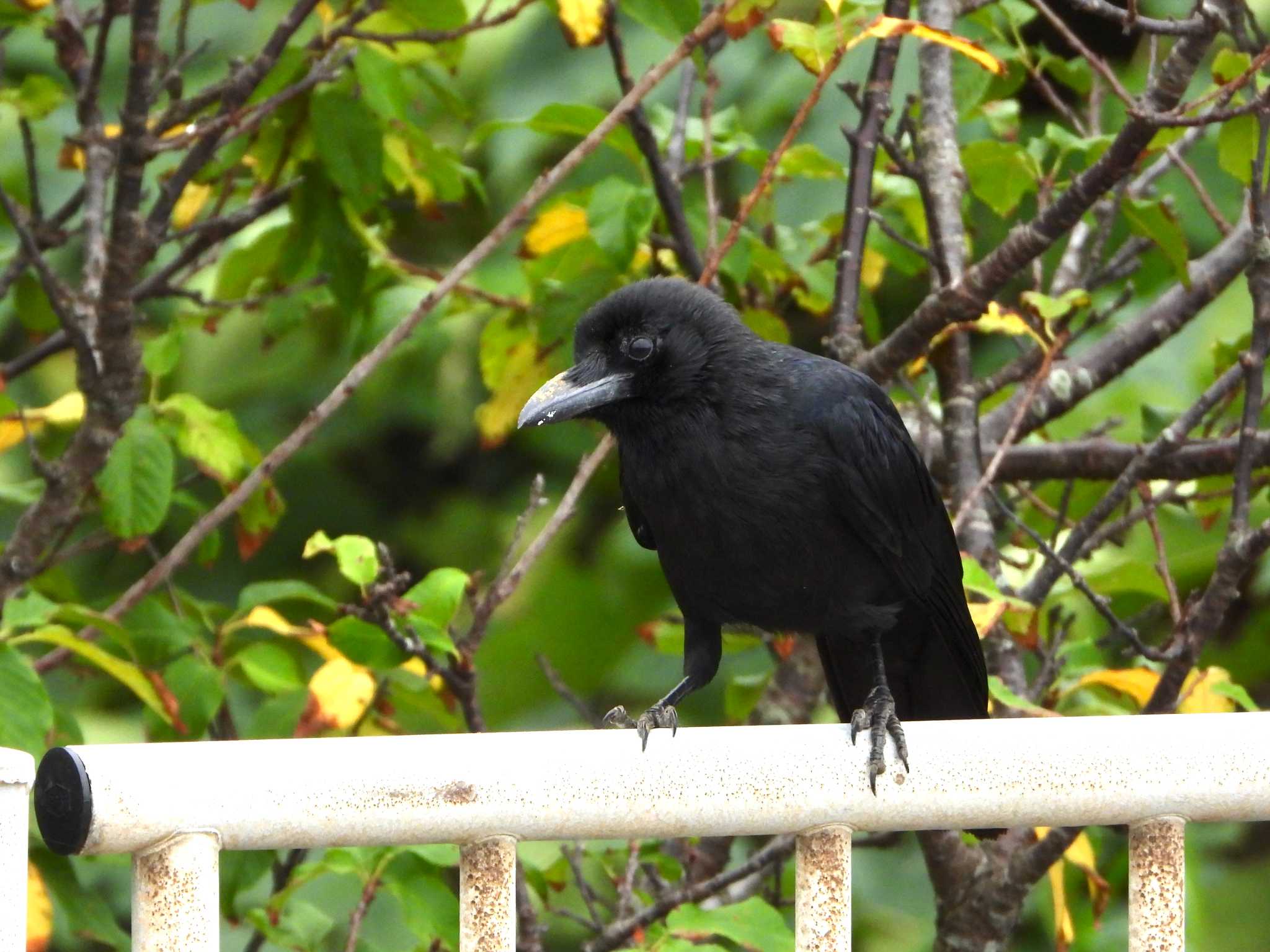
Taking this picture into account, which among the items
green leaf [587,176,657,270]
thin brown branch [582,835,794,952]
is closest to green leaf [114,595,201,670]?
thin brown branch [582,835,794,952]

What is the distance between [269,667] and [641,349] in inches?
31.2

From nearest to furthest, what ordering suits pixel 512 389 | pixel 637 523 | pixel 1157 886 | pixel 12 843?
pixel 12 843, pixel 1157 886, pixel 637 523, pixel 512 389

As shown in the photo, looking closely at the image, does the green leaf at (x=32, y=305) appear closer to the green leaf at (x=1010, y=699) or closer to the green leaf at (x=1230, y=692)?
the green leaf at (x=1010, y=699)

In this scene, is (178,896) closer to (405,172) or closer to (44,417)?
(44,417)

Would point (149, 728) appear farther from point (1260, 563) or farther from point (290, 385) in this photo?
point (1260, 563)

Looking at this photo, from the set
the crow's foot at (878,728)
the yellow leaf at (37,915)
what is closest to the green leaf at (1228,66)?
the crow's foot at (878,728)

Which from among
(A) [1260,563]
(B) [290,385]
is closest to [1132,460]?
(A) [1260,563]

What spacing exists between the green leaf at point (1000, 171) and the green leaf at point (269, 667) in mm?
1425

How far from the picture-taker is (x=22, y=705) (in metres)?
2.33

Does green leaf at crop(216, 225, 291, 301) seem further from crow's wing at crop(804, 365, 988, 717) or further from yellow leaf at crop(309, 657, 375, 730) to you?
crow's wing at crop(804, 365, 988, 717)

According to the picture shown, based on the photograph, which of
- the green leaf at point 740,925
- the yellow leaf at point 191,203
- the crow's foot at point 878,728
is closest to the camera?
the crow's foot at point 878,728

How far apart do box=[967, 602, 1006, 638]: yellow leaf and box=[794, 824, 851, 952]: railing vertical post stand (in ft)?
3.02

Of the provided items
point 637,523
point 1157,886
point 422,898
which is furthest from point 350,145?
point 1157,886

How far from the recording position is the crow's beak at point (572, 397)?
8.46 ft
